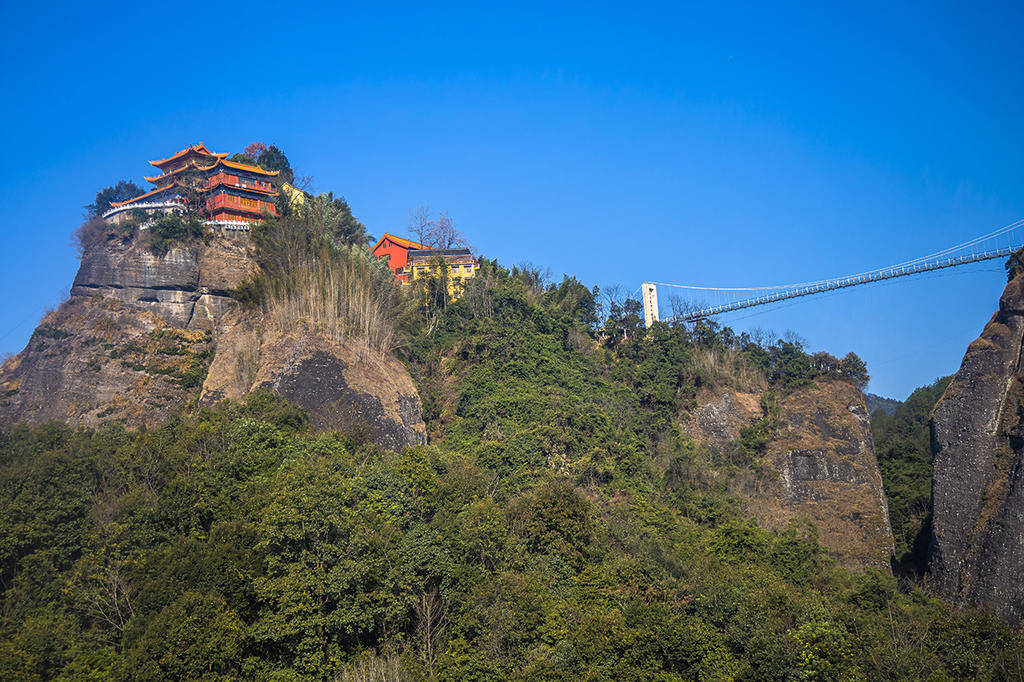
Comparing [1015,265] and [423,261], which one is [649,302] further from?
[1015,265]

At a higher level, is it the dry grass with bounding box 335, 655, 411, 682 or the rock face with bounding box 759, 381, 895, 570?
the rock face with bounding box 759, 381, 895, 570

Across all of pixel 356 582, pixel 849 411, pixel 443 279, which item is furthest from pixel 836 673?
pixel 443 279

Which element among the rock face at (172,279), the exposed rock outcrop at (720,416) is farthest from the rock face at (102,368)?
the exposed rock outcrop at (720,416)

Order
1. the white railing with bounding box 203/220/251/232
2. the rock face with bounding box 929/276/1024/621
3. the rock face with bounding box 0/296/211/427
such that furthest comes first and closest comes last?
1. the white railing with bounding box 203/220/251/232
2. the rock face with bounding box 0/296/211/427
3. the rock face with bounding box 929/276/1024/621

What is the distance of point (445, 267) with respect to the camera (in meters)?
43.6

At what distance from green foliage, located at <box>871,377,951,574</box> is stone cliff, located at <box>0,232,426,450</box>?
A: 21.4m

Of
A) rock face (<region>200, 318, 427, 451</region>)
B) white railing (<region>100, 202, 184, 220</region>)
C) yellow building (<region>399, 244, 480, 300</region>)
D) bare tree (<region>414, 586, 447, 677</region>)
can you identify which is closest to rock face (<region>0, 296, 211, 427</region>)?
rock face (<region>200, 318, 427, 451</region>)

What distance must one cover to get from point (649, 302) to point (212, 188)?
26611 mm

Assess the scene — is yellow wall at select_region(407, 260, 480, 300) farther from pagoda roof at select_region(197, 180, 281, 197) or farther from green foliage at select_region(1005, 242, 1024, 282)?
green foliage at select_region(1005, 242, 1024, 282)

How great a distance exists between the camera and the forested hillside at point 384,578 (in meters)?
17.6

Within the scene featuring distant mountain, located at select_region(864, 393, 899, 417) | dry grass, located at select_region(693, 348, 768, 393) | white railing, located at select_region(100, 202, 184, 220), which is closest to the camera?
dry grass, located at select_region(693, 348, 768, 393)

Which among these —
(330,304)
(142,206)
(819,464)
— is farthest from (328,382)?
(819,464)

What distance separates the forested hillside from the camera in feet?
57.9

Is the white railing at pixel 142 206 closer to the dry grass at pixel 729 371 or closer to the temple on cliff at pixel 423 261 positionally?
the temple on cliff at pixel 423 261
